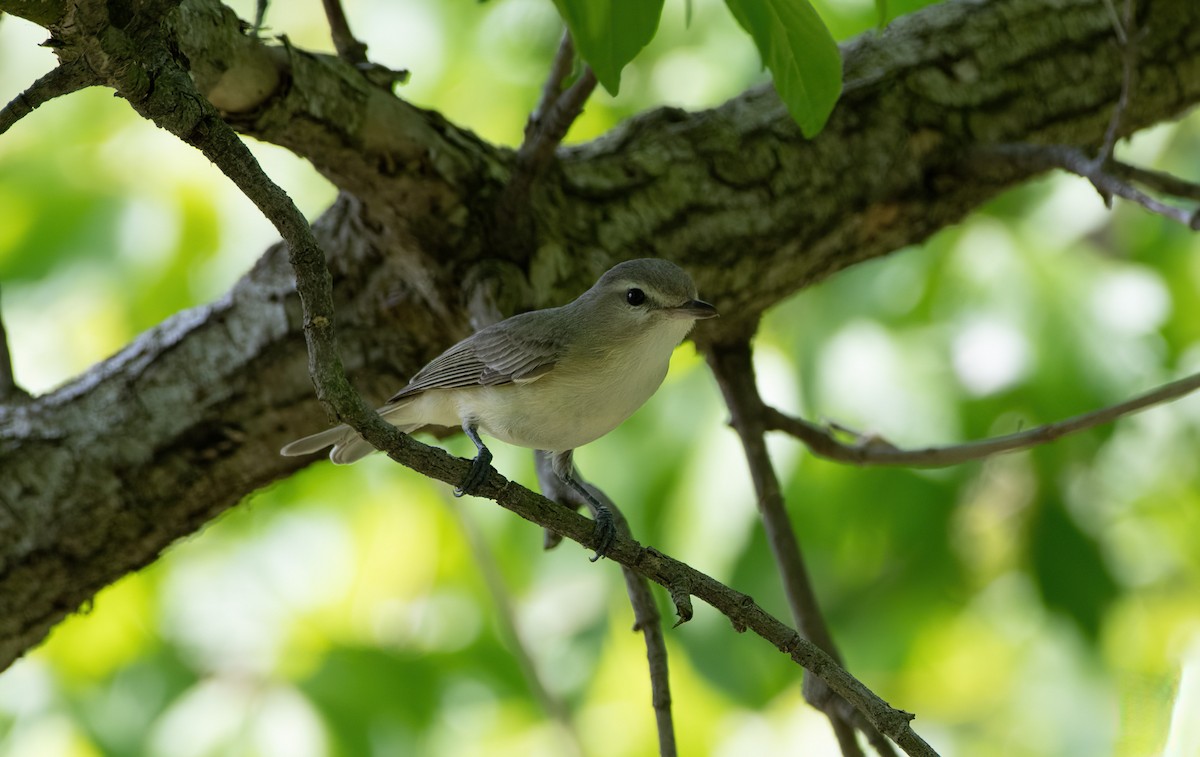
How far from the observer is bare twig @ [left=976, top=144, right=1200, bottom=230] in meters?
2.38

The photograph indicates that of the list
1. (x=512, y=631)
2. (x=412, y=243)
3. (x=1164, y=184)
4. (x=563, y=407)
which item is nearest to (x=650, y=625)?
(x=563, y=407)

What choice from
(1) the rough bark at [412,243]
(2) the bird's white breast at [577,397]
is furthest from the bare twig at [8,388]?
(2) the bird's white breast at [577,397]

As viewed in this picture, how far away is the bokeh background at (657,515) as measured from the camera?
145 inches

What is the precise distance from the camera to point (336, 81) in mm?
2699

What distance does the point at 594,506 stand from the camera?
2492 mm

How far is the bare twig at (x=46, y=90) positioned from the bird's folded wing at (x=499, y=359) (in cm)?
134

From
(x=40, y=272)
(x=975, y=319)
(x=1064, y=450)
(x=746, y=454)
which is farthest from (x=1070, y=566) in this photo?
(x=40, y=272)

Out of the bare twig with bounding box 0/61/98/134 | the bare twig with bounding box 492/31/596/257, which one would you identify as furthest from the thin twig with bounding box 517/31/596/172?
the bare twig with bounding box 0/61/98/134

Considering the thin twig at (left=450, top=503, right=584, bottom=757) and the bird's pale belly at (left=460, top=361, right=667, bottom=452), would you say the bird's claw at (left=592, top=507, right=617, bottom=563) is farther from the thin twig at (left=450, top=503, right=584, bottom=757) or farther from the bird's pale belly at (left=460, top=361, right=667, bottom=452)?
the thin twig at (left=450, top=503, right=584, bottom=757)

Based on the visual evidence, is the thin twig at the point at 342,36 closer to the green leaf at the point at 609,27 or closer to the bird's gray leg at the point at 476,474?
the bird's gray leg at the point at 476,474

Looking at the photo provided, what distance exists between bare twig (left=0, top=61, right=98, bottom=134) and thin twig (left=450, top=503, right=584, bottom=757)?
9.48 ft

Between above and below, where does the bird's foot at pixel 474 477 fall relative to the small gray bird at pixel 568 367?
below

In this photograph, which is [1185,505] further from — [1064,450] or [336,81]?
[336,81]

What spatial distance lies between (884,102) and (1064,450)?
1.38 m
